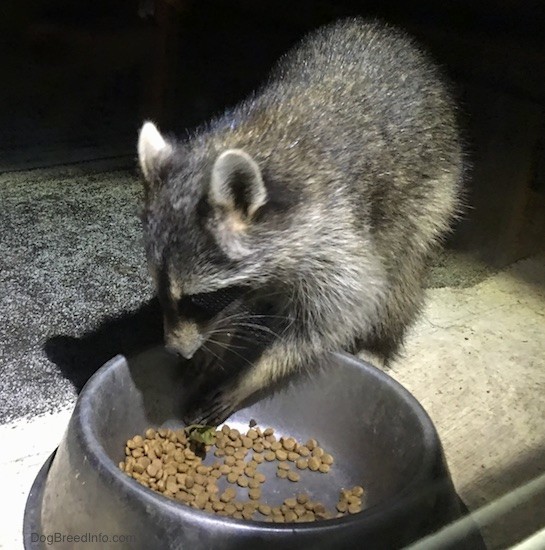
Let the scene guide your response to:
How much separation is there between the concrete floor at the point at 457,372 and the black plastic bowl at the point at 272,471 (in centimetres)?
8

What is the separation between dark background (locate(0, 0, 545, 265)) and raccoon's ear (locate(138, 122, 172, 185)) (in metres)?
0.58

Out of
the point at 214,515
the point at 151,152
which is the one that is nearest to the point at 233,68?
the point at 151,152

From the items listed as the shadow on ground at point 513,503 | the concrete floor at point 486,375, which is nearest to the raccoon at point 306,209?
the concrete floor at point 486,375

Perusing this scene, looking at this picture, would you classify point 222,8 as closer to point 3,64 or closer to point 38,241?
point 3,64

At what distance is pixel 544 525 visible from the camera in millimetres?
1081

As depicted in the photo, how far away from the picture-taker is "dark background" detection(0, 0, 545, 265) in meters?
2.00

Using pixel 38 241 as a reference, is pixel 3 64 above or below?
above

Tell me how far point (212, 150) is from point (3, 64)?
96 cm

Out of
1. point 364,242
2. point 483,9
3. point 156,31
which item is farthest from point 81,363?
point 483,9

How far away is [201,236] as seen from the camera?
1.43m

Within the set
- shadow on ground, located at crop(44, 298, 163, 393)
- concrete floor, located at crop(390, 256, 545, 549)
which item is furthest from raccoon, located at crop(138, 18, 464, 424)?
shadow on ground, located at crop(44, 298, 163, 393)

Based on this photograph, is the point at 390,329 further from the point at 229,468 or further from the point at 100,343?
the point at 100,343

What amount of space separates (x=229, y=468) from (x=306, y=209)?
53 cm

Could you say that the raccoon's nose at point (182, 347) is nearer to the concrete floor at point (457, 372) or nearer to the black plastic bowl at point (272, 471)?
the black plastic bowl at point (272, 471)
